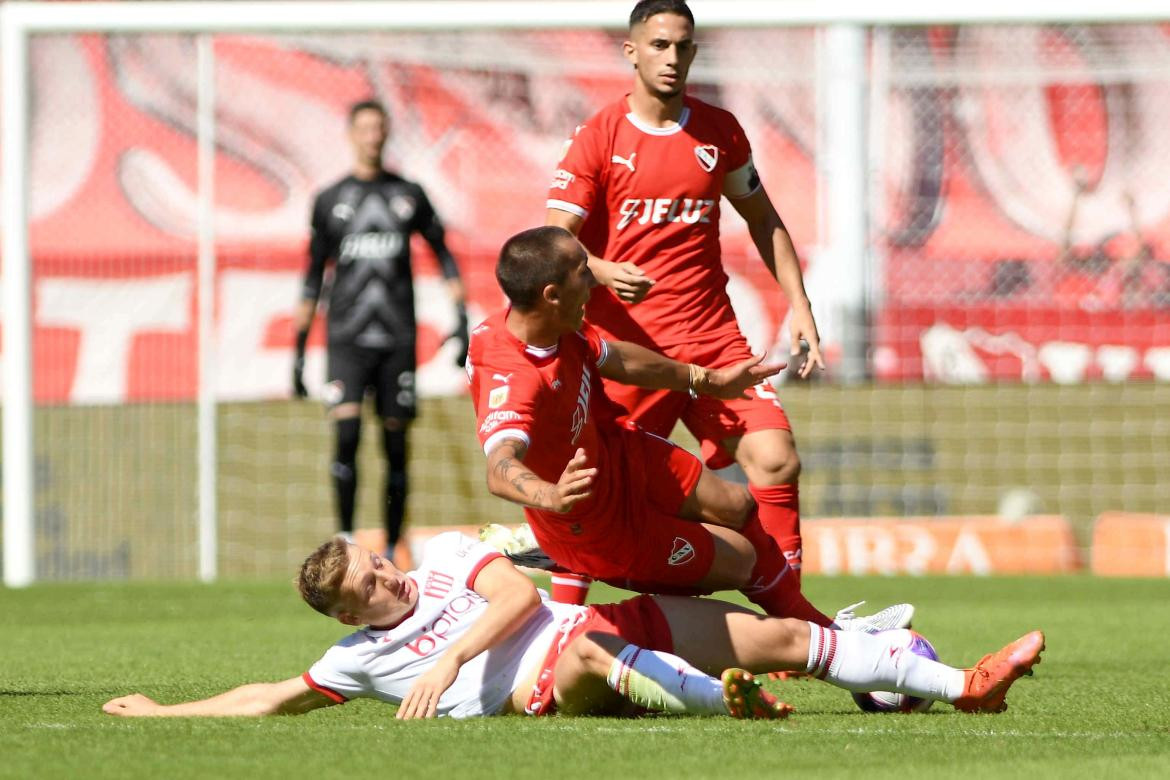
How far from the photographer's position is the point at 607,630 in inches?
211

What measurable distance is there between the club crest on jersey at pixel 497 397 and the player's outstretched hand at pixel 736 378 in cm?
95

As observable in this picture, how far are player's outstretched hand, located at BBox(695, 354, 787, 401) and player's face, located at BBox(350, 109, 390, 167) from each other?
540cm

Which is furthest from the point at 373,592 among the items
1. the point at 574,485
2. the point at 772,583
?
the point at 772,583

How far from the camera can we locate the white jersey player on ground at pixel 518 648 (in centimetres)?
529

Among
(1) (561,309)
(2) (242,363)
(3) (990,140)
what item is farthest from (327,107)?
(1) (561,309)

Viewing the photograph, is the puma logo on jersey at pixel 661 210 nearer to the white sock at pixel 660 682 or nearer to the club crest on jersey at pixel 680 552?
the club crest on jersey at pixel 680 552

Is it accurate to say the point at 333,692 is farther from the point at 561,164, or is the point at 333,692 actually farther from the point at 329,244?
the point at 329,244

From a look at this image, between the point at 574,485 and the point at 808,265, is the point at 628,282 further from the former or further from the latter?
the point at 808,265

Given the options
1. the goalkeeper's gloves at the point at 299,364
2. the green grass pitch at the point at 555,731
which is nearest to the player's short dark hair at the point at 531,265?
the green grass pitch at the point at 555,731

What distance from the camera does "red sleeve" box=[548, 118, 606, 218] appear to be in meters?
7.02

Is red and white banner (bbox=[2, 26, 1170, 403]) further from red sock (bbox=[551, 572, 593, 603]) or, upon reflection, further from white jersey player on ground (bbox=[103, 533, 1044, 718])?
white jersey player on ground (bbox=[103, 533, 1044, 718])

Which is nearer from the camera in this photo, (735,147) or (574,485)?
(574,485)

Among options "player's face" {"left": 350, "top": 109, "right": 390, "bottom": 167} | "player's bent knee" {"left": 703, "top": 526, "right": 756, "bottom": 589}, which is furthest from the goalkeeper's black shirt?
"player's bent knee" {"left": 703, "top": 526, "right": 756, "bottom": 589}

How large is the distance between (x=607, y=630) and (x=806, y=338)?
199 centimetres
